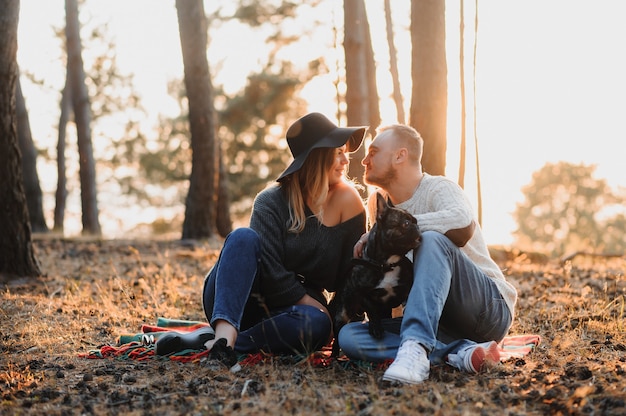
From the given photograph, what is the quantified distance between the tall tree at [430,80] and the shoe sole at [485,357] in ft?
11.0

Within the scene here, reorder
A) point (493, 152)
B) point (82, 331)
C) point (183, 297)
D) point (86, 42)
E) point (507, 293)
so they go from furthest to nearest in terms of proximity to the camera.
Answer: point (86, 42), point (493, 152), point (183, 297), point (82, 331), point (507, 293)

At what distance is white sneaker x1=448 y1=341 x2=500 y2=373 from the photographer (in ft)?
12.8

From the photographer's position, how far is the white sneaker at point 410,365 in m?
3.63

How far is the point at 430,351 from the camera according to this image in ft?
12.5

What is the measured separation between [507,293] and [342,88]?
49.4 feet

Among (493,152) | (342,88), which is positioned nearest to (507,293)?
(493,152)

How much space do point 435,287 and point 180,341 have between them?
1686 mm

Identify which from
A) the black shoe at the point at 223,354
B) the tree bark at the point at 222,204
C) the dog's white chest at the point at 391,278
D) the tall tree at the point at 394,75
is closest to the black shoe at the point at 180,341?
the black shoe at the point at 223,354

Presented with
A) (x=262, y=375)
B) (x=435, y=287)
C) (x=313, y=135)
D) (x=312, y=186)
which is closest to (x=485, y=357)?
(x=435, y=287)

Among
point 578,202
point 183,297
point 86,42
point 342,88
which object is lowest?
point 578,202

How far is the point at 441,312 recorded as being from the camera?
13.4ft

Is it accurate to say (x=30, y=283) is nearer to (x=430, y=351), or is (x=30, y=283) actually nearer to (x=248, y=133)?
(x=430, y=351)

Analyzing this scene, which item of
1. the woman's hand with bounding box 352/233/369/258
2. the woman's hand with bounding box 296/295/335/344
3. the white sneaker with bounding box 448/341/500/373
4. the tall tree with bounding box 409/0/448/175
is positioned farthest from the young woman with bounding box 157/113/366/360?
the tall tree with bounding box 409/0/448/175

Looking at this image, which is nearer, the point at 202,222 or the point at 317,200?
the point at 317,200
